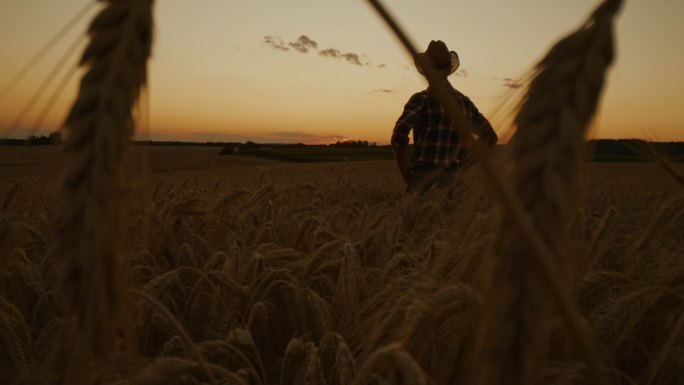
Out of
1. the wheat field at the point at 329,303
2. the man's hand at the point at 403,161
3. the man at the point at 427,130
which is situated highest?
the man at the point at 427,130

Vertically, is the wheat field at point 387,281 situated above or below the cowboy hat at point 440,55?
below

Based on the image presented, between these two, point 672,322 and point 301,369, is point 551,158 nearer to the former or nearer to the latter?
point 301,369

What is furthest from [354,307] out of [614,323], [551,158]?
[551,158]

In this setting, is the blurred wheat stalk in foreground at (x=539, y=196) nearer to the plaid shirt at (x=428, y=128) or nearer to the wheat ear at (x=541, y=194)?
the wheat ear at (x=541, y=194)

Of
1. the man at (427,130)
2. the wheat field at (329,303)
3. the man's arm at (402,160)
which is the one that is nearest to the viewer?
the wheat field at (329,303)

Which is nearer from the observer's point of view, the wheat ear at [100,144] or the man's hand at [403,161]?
the wheat ear at [100,144]

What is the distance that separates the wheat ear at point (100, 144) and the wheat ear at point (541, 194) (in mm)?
400

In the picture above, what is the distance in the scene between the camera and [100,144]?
48cm

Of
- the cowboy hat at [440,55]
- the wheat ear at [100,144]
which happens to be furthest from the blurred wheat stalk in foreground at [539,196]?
the cowboy hat at [440,55]

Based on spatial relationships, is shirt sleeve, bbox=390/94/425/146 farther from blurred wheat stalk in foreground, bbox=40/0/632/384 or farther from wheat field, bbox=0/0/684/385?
blurred wheat stalk in foreground, bbox=40/0/632/384

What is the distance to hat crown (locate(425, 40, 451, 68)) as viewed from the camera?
5180 millimetres

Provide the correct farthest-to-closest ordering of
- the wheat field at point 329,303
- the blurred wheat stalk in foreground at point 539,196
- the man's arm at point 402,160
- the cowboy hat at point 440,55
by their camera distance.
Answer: the man's arm at point 402,160
the cowboy hat at point 440,55
the wheat field at point 329,303
the blurred wheat stalk in foreground at point 539,196

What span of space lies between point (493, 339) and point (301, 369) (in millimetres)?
931

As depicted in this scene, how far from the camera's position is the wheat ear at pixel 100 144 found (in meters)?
0.48
